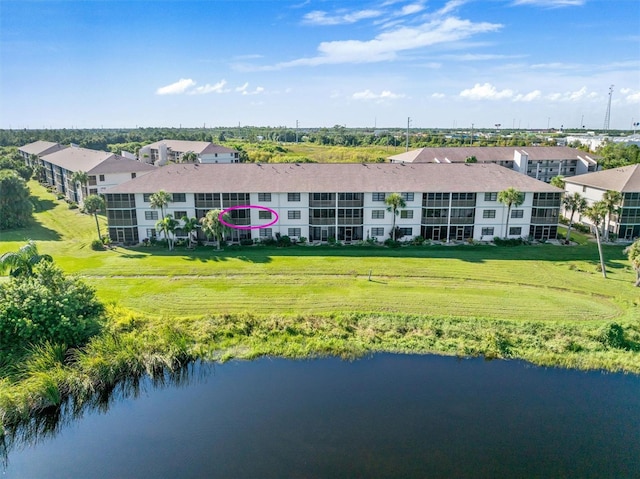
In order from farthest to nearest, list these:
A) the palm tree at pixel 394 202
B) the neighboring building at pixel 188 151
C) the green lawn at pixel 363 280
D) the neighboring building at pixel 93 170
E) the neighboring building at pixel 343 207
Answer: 1. the neighboring building at pixel 188 151
2. the neighboring building at pixel 93 170
3. the neighboring building at pixel 343 207
4. the palm tree at pixel 394 202
5. the green lawn at pixel 363 280

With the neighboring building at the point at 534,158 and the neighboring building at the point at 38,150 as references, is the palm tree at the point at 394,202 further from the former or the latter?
the neighboring building at the point at 38,150

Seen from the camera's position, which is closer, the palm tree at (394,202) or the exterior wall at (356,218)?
the palm tree at (394,202)

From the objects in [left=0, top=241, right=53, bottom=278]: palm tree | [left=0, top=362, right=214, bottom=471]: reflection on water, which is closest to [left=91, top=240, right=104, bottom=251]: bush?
[left=0, top=241, right=53, bottom=278]: palm tree

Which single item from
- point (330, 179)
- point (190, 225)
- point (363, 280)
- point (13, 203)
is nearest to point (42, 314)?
point (190, 225)

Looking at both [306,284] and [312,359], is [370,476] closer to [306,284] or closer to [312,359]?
[312,359]

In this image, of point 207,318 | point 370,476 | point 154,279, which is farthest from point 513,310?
point 154,279

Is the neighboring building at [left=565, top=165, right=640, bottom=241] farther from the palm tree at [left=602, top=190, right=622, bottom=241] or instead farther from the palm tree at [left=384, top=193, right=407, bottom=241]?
the palm tree at [left=384, top=193, right=407, bottom=241]

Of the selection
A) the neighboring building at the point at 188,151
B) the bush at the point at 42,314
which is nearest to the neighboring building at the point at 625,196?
the bush at the point at 42,314
